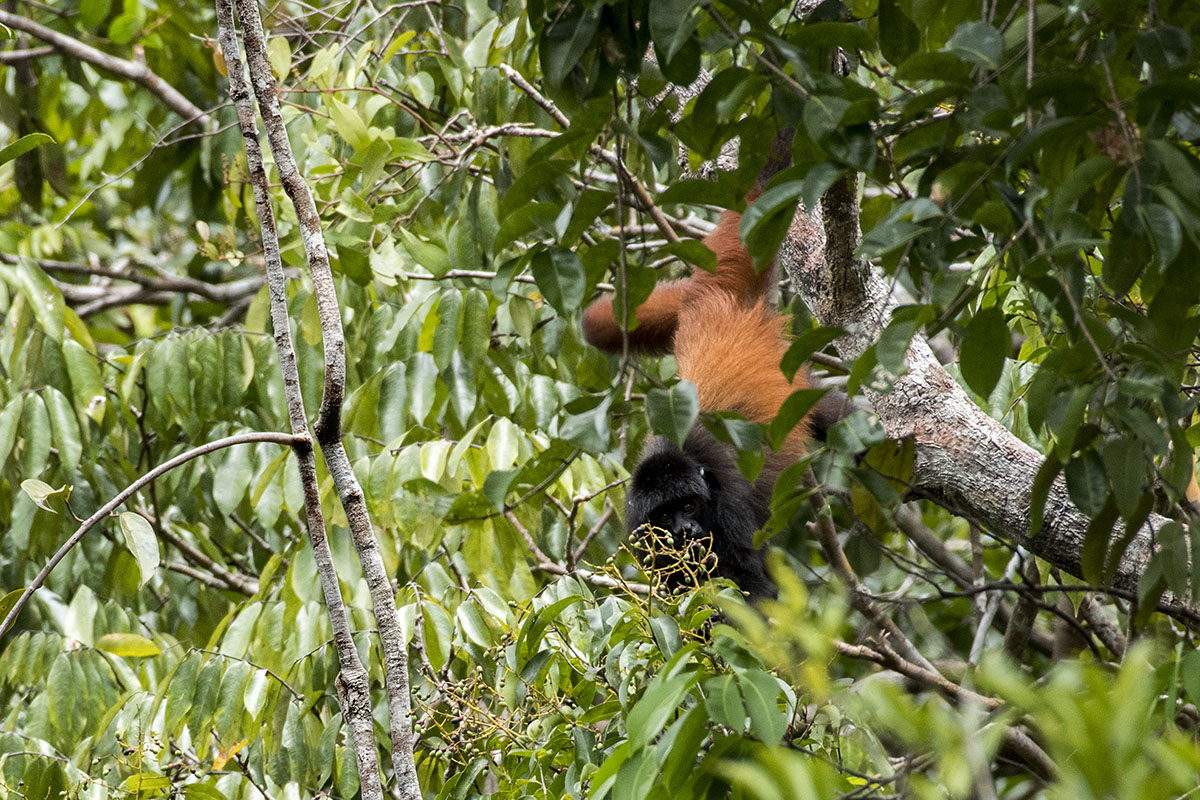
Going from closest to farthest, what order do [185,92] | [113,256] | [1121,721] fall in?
[1121,721] < [185,92] < [113,256]

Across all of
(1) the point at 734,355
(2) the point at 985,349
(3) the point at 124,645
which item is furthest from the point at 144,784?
(1) the point at 734,355

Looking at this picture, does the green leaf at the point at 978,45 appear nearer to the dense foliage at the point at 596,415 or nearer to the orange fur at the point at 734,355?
the dense foliage at the point at 596,415

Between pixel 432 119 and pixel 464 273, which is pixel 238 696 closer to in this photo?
pixel 464 273

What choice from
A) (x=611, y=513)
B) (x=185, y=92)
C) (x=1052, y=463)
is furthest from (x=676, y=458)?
(x=185, y=92)

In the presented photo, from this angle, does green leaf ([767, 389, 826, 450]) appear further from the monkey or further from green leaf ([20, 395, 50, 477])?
green leaf ([20, 395, 50, 477])

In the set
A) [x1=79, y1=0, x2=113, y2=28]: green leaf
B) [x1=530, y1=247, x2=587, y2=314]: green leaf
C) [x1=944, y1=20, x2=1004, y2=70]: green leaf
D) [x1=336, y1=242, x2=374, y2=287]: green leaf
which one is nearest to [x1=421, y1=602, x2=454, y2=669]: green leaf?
[x1=336, y1=242, x2=374, y2=287]: green leaf

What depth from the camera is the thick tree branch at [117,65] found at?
5.82m

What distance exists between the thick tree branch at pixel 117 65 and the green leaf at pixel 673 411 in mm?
4910

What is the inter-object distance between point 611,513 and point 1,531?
2981 millimetres

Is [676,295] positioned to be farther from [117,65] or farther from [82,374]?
[117,65]

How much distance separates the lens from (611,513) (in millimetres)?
4191

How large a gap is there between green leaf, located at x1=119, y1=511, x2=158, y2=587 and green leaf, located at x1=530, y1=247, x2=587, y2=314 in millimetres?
804

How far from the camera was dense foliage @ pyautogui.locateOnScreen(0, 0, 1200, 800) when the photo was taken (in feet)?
4.61

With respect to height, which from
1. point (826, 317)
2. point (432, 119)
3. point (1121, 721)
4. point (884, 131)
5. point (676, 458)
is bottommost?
point (676, 458)
